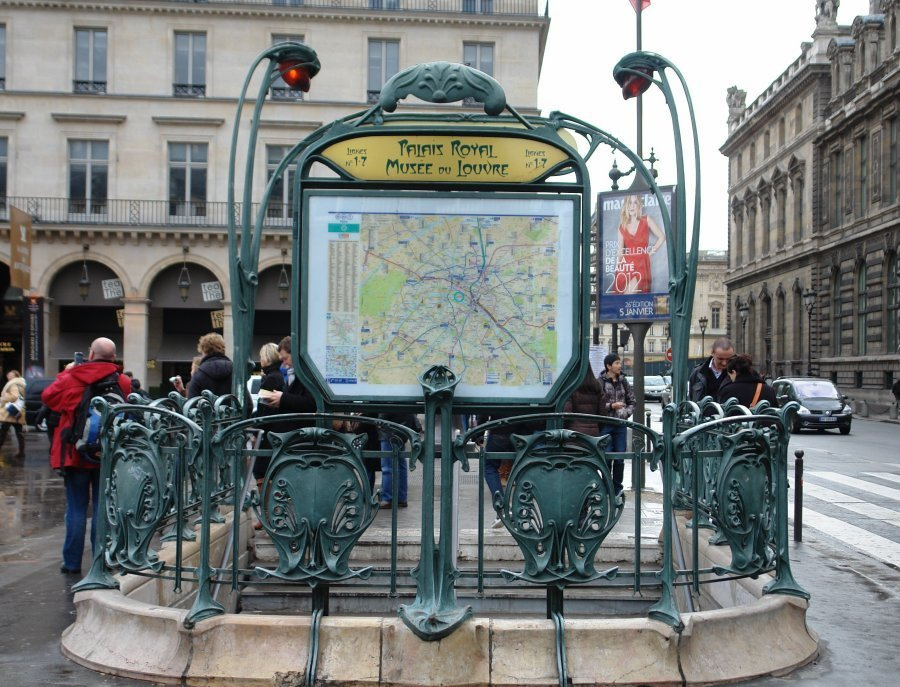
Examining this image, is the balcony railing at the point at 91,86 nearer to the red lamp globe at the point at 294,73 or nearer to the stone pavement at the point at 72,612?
the stone pavement at the point at 72,612

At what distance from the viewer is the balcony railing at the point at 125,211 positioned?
35.1 meters

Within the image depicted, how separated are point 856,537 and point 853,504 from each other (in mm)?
3013

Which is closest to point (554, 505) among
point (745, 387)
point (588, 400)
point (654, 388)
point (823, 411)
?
point (745, 387)

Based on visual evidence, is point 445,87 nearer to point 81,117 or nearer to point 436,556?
point 436,556

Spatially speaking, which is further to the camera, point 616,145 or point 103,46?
point 103,46

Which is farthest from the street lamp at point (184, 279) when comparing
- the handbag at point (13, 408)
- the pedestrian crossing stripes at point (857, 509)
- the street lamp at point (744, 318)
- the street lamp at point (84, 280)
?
the street lamp at point (744, 318)

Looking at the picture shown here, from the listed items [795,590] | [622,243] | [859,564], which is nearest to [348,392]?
[795,590]

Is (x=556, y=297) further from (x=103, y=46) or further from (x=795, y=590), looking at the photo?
(x=103, y=46)

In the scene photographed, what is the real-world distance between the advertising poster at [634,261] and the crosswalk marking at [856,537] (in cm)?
342

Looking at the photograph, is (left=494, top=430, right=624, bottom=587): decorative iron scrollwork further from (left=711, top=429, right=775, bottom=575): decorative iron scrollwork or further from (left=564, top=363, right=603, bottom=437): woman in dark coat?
(left=564, top=363, right=603, bottom=437): woman in dark coat

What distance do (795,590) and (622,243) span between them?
9015 mm

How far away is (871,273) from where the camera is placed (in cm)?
4697

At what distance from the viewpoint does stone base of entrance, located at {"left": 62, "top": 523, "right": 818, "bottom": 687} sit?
15.9 ft

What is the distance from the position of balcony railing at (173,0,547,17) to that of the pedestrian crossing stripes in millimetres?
25009
